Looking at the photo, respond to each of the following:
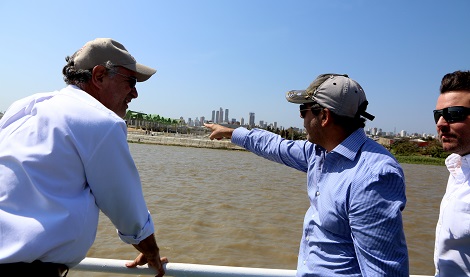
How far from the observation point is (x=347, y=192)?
1.65m

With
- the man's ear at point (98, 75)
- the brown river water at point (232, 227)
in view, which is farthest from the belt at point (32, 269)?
the brown river water at point (232, 227)

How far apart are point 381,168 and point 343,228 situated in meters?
0.33

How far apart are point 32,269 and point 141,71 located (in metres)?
1.07

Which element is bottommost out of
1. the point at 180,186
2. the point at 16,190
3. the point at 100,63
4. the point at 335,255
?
the point at 180,186

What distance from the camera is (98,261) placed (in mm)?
1908

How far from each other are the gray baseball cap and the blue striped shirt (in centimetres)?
12

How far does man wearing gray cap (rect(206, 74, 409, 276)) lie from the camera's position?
58.2 inches

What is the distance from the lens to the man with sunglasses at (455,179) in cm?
183

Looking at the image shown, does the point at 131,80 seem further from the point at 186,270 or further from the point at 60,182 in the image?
the point at 186,270

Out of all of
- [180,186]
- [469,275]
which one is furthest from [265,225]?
[469,275]

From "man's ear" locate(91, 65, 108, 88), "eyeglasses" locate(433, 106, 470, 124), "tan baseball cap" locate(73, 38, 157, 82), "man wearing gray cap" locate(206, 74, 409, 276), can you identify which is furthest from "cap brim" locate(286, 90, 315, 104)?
"man's ear" locate(91, 65, 108, 88)

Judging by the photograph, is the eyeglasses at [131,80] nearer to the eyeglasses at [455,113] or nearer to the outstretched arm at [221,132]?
the outstretched arm at [221,132]

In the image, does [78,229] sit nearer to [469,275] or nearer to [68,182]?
[68,182]

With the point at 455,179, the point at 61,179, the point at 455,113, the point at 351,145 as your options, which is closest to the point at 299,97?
the point at 351,145
